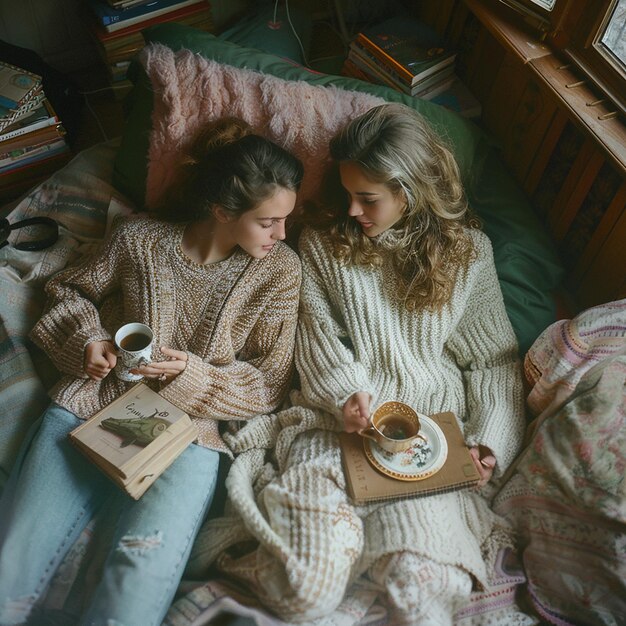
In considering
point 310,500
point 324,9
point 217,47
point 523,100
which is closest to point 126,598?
point 310,500

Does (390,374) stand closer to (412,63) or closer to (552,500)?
(552,500)

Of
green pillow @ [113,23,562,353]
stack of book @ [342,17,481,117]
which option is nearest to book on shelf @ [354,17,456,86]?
stack of book @ [342,17,481,117]

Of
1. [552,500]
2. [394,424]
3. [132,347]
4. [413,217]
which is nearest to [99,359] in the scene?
[132,347]

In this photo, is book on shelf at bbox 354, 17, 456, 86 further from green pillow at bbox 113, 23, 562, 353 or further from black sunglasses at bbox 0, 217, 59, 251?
black sunglasses at bbox 0, 217, 59, 251

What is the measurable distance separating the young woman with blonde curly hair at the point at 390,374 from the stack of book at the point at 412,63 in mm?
445

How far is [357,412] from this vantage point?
48.7 inches

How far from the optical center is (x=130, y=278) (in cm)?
137

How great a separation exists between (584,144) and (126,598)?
148cm

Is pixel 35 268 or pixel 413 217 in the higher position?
pixel 413 217

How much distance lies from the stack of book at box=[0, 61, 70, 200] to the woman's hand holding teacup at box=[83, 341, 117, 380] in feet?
3.38

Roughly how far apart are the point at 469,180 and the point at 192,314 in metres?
0.86

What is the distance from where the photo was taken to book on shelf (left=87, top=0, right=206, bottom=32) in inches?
A: 77.5

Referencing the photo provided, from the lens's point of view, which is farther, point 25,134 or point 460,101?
point 25,134

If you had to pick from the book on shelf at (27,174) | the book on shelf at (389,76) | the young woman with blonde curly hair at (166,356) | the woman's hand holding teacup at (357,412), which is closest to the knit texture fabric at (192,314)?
the young woman with blonde curly hair at (166,356)
